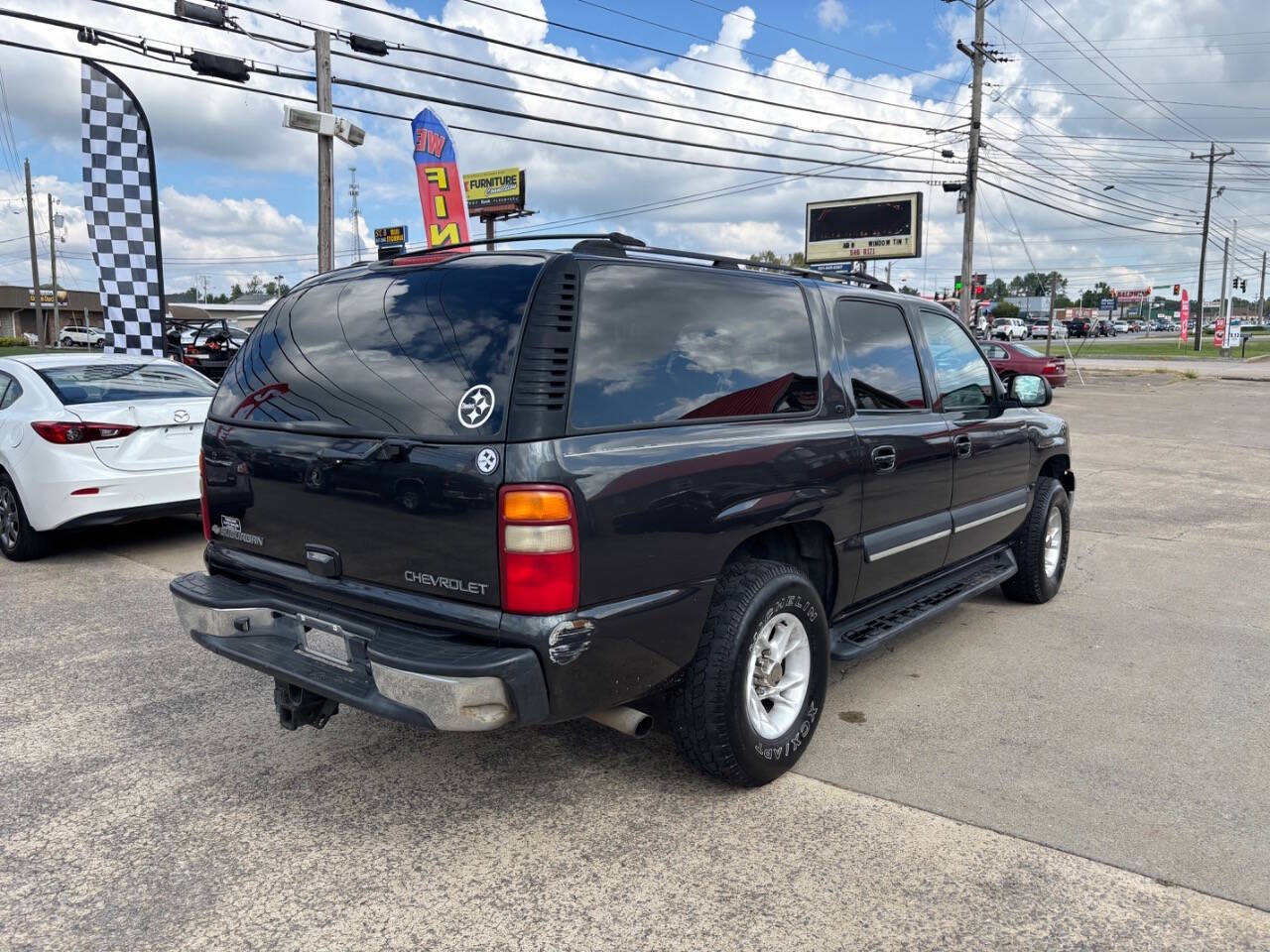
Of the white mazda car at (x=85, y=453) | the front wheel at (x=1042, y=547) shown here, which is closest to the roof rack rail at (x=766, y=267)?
the front wheel at (x=1042, y=547)

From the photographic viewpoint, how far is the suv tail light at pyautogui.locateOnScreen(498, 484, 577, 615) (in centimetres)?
272

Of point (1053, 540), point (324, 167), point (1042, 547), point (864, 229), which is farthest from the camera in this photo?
point (864, 229)

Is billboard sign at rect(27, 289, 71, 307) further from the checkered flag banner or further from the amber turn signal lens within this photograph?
the amber turn signal lens

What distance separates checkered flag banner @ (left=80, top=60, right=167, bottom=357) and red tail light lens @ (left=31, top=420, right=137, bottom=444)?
6698mm

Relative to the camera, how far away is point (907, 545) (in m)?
4.28

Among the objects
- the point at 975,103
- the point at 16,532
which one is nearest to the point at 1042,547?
the point at 16,532

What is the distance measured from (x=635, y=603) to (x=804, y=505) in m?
0.93

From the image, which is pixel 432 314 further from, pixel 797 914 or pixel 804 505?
pixel 797 914

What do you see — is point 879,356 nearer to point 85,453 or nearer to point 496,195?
point 85,453

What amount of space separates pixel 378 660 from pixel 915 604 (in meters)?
2.72

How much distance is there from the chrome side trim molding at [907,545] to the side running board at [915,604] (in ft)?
0.94

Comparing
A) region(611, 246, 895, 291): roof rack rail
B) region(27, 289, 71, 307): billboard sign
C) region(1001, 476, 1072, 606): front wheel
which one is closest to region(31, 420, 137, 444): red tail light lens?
region(611, 246, 895, 291): roof rack rail

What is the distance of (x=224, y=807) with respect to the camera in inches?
130

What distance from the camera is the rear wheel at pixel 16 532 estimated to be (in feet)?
21.8
